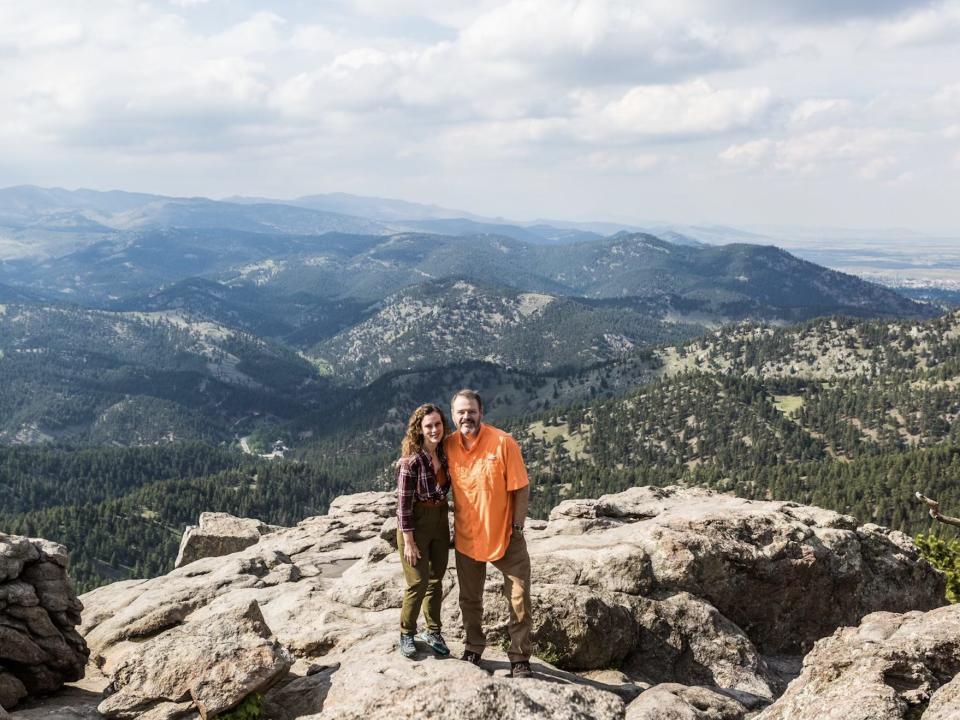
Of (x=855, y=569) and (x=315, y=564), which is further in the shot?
(x=315, y=564)

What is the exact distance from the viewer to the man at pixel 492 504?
55.8 feet

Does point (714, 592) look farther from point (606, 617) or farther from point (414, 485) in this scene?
point (414, 485)

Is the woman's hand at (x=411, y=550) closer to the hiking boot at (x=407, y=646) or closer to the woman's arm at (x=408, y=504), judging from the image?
the woman's arm at (x=408, y=504)

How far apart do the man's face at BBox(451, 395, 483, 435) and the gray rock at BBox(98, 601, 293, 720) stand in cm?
883

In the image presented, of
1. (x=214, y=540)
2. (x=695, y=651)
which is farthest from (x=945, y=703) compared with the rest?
(x=214, y=540)

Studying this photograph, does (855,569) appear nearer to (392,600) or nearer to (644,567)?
(644,567)

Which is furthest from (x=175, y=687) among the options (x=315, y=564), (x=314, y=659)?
(x=315, y=564)

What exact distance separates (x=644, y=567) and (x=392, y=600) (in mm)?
11336

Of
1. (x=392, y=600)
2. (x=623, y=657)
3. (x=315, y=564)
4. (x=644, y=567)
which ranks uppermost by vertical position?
(x=644, y=567)

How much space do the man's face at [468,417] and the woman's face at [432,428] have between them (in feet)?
1.71

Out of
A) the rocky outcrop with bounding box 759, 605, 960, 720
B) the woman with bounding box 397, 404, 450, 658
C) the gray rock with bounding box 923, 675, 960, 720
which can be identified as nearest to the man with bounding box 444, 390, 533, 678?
the woman with bounding box 397, 404, 450, 658

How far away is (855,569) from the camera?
2859cm

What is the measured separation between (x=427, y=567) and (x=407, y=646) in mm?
2289

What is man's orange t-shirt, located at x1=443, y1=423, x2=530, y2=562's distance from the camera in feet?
55.9
